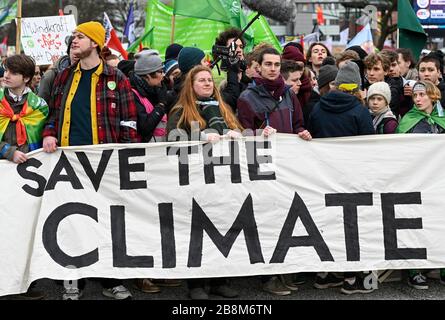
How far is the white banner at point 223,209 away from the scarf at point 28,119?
0.19m

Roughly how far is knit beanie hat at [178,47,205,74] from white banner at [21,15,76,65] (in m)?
5.54

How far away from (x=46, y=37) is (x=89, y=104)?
246 inches

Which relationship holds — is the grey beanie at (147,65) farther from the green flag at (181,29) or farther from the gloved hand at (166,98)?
the green flag at (181,29)

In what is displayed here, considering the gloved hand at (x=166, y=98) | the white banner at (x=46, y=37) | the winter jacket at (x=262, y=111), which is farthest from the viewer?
the white banner at (x=46, y=37)

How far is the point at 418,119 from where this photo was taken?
19.8ft

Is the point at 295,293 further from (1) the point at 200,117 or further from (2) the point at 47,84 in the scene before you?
(2) the point at 47,84

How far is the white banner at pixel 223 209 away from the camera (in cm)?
546

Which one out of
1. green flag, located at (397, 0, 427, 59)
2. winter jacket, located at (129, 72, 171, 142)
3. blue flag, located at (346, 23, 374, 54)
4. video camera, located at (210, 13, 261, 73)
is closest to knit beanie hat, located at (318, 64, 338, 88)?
video camera, located at (210, 13, 261, 73)

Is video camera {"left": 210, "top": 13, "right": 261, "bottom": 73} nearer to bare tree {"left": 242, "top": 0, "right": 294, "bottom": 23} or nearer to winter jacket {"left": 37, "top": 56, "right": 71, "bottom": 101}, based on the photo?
bare tree {"left": 242, "top": 0, "right": 294, "bottom": 23}

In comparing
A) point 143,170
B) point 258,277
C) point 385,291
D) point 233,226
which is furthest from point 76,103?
point 385,291

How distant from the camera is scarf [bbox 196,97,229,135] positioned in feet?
18.3

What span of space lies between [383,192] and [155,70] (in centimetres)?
203

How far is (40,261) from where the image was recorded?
5430 mm

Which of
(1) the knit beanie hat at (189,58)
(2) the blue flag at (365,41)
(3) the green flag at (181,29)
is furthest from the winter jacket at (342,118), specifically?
(2) the blue flag at (365,41)
